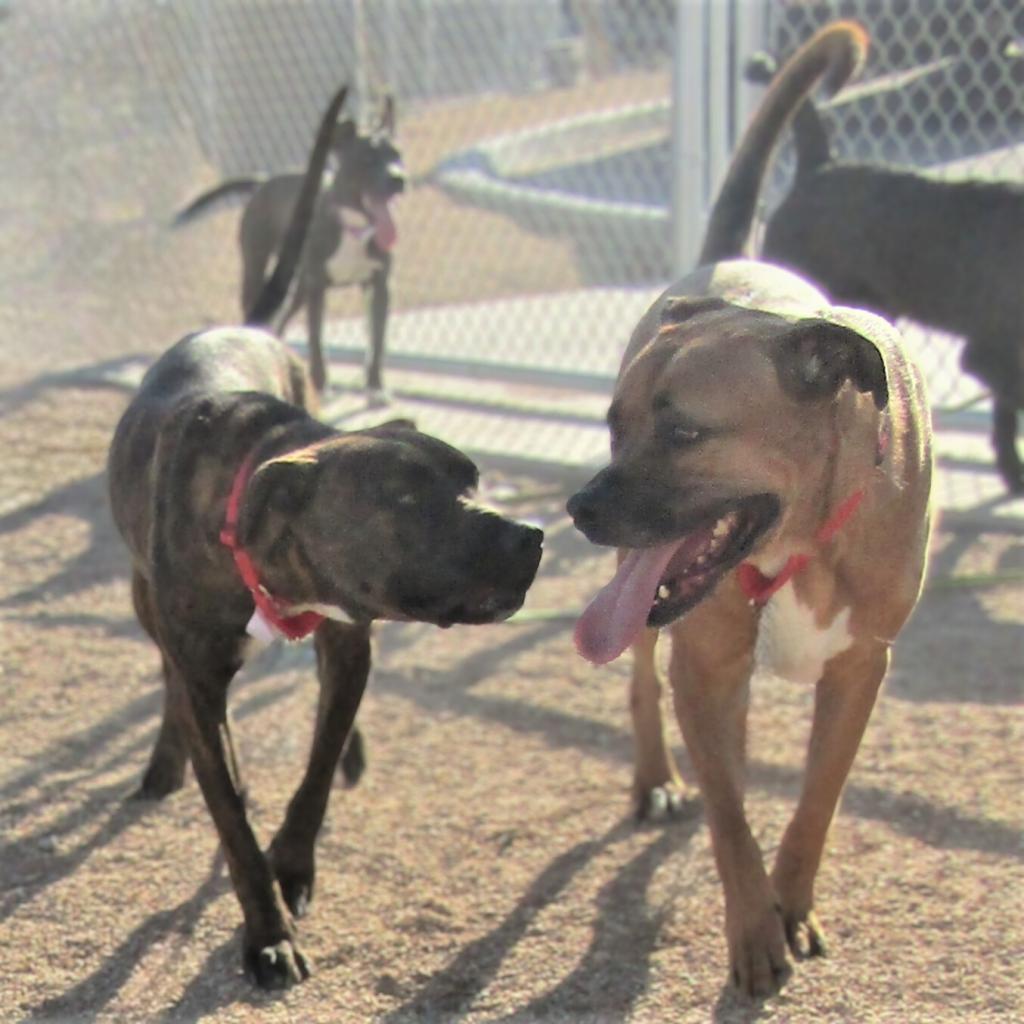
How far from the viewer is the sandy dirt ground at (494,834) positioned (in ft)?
10.8

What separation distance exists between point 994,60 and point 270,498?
487 centimetres

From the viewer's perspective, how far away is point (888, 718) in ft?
15.0

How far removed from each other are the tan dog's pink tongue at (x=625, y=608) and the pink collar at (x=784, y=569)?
7.3 inches

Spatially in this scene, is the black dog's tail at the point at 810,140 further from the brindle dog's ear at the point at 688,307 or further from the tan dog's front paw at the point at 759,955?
the tan dog's front paw at the point at 759,955

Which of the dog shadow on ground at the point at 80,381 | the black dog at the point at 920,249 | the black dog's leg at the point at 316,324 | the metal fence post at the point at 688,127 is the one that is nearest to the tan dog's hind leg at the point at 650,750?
the black dog at the point at 920,249

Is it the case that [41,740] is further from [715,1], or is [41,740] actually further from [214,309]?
[214,309]

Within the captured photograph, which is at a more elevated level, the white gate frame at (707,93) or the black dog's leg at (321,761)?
the white gate frame at (707,93)

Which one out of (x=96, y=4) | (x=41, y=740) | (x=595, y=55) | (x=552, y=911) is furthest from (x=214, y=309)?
(x=595, y=55)

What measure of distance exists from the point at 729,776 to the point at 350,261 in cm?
528

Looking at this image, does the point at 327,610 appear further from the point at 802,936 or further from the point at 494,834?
the point at 802,936

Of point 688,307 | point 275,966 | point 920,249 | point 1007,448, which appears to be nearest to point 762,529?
point 688,307

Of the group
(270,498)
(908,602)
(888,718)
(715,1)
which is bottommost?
(888,718)

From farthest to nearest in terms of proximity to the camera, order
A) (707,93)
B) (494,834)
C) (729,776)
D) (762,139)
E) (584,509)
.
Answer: (707,93), (762,139), (494,834), (729,776), (584,509)

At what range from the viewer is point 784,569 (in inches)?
122
